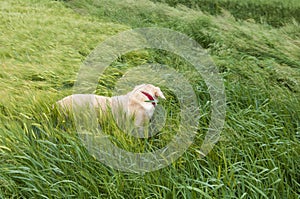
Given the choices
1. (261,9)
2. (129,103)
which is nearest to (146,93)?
(129,103)

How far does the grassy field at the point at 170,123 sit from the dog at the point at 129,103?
0.12 meters

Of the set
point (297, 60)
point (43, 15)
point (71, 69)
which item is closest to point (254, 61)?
point (297, 60)

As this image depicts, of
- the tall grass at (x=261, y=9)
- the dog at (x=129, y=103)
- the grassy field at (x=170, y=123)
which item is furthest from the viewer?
the tall grass at (x=261, y=9)

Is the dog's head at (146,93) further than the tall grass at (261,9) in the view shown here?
No

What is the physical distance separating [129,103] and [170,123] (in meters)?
0.27

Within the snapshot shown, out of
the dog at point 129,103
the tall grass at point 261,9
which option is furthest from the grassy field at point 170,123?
the tall grass at point 261,9

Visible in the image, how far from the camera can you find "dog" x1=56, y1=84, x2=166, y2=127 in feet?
7.63

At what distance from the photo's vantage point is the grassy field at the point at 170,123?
6.35 feet

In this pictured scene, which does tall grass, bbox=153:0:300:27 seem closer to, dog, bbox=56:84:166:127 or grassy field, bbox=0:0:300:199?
grassy field, bbox=0:0:300:199

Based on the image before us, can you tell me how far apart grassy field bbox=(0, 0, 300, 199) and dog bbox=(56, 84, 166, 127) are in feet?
0.38

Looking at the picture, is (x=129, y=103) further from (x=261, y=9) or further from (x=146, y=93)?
(x=261, y=9)

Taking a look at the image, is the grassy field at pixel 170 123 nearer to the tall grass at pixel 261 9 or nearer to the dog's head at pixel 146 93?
the dog's head at pixel 146 93

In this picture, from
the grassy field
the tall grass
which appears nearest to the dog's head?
the grassy field

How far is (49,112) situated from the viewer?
2496 mm
